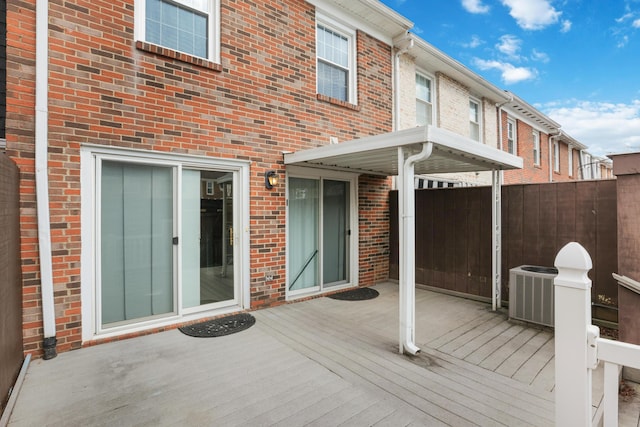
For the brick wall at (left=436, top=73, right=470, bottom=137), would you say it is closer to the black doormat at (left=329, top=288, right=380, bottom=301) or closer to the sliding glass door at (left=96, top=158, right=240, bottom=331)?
the black doormat at (left=329, top=288, right=380, bottom=301)

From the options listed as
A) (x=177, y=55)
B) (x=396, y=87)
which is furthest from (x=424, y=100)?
(x=177, y=55)

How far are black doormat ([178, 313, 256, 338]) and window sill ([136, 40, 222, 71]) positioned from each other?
3.44 meters

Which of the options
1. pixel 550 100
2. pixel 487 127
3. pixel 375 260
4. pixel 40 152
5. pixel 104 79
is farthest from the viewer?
pixel 550 100

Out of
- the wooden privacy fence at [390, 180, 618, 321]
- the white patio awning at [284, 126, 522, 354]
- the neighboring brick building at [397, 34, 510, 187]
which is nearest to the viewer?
the white patio awning at [284, 126, 522, 354]

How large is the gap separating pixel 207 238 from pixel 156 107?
1.81 metres

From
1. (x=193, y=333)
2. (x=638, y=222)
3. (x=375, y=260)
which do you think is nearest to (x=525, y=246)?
(x=638, y=222)

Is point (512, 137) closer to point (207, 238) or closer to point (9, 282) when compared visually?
point (207, 238)

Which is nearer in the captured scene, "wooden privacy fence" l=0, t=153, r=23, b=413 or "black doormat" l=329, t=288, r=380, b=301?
"wooden privacy fence" l=0, t=153, r=23, b=413

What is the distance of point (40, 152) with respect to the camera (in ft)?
10.6

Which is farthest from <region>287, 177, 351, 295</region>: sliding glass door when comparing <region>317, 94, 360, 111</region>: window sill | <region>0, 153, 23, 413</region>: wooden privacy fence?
<region>0, 153, 23, 413</region>: wooden privacy fence

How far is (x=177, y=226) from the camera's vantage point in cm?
422

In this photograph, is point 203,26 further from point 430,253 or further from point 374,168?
point 430,253

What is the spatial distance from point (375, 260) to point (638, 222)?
429 centimetres

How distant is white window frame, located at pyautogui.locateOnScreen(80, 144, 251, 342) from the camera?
3551 millimetres
